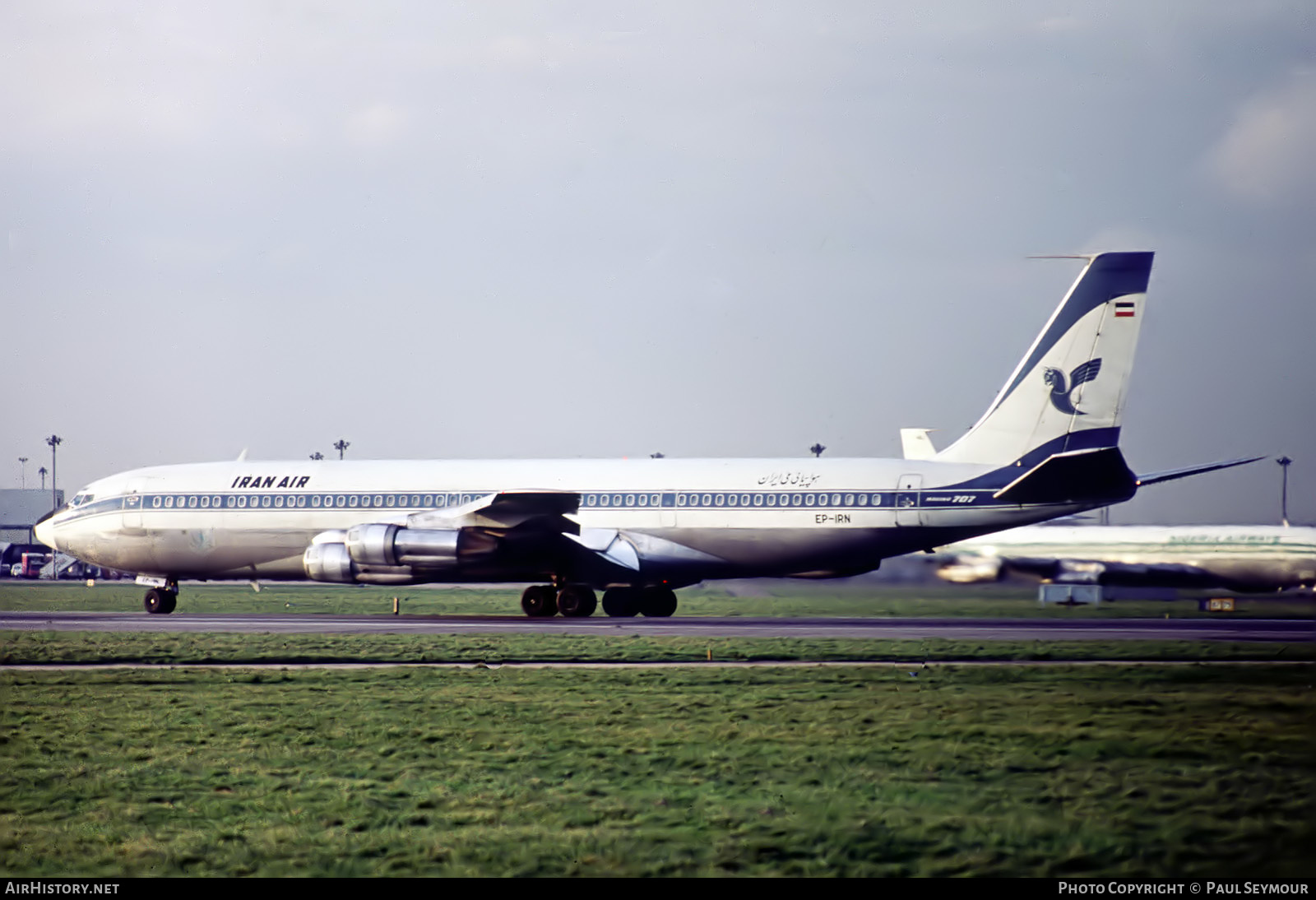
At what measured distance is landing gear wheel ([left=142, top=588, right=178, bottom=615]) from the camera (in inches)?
1500

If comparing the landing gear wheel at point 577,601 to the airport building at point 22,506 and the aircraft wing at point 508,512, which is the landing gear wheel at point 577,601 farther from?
the airport building at point 22,506

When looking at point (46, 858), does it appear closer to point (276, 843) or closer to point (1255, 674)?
point (276, 843)

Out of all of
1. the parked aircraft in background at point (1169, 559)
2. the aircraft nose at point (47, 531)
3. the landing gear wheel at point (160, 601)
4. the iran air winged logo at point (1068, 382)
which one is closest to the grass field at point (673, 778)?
the parked aircraft in background at point (1169, 559)

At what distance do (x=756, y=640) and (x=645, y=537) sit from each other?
936 cm

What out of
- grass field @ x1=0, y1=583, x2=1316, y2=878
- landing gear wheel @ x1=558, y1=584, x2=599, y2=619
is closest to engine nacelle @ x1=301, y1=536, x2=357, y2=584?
landing gear wheel @ x1=558, y1=584, x2=599, y2=619

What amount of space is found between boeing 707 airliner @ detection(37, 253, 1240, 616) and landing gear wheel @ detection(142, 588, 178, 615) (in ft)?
0.24

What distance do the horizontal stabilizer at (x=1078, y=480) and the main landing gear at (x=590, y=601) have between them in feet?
33.8

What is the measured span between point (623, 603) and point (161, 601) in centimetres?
1418

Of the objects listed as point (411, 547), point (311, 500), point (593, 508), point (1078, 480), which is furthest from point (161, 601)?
point (1078, 480)

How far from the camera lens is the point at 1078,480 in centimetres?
2988

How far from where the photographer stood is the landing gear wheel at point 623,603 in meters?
35.8

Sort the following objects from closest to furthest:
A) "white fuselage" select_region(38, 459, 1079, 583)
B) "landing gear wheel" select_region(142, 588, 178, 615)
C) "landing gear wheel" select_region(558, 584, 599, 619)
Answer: "white fuselage" select_region(38, 459, 1079, 583) → "landing gear wheel" select_region(558, 584, 599, 619) → "landing gear wheel" select_region(142, 588, 178, 615)

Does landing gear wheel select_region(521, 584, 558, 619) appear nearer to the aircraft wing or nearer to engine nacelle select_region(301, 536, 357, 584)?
the aircraft wing

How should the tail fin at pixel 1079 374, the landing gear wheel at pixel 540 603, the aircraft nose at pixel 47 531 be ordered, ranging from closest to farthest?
the tail fin at pixel 1079 374 → the landing gear wheel at pixel 540 603 → the aircraft nose at pixel 47 531
